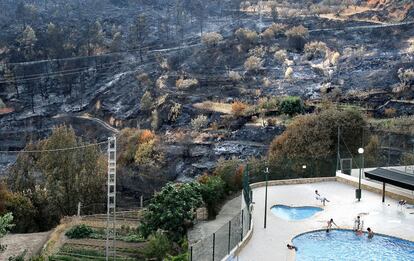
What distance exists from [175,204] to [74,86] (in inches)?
1878

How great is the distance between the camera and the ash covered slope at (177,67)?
43.7 metres

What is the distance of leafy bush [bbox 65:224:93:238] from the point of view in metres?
22.0

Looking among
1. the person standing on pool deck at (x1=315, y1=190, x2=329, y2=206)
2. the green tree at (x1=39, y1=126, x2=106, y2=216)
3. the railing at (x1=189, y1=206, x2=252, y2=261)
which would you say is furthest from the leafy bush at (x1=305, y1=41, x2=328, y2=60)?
the railing at (x1=189, y1=206, x2=252, y2=261)

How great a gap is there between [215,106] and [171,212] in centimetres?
2964

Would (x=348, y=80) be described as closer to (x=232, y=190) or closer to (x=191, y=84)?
(x=191, y=84)

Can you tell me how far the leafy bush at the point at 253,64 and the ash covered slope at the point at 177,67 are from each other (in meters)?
0.39

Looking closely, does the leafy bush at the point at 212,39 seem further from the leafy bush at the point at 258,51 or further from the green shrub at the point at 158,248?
the green shrub at the point at 158,248

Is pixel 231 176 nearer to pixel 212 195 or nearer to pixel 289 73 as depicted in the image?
pixel 212 195

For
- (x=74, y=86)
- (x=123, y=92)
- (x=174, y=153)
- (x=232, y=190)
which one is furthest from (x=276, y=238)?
(x=74, y=86)

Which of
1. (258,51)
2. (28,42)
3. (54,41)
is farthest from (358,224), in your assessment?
(28,42)

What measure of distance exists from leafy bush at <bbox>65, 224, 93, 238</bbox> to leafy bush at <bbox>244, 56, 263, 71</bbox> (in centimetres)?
3350

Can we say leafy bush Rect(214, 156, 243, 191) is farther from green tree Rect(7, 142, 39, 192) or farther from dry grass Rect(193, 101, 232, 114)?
dry grass Rect(193, 101, 232, 114)

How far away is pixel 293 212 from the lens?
18.9 meters

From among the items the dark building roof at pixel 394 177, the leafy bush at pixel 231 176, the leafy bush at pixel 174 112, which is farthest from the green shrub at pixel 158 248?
the leafy bush at pixel 174 112
